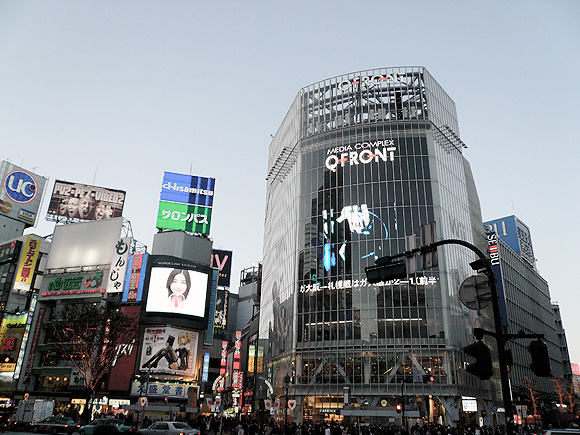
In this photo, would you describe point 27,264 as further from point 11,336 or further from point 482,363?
point 482,363

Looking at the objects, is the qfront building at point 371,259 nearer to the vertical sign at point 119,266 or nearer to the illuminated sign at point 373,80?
the illuminated sign at point 373,80

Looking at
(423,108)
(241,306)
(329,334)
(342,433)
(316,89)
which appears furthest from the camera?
(241,306)

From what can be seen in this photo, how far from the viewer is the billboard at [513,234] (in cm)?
10562

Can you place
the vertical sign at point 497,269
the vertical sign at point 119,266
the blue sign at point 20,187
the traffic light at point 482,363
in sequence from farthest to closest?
1. the blue sign at point 20,187
2. the vertical sign at point 497,269
3. the vertical sign at point 119,266
4. the traffic light at point 482,363

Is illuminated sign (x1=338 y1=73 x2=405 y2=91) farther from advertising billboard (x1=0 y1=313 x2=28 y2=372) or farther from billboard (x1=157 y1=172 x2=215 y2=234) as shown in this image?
advertising billboard (x1=0 y1=313 x2=28 y2=372)

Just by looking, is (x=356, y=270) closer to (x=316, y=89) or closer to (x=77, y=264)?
(x=316, y=89)

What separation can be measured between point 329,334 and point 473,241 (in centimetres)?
2809

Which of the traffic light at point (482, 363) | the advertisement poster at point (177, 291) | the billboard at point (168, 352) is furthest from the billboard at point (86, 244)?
the traffic light at point (482, 363)

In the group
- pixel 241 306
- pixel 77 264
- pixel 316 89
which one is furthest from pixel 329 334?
pixel 241 306

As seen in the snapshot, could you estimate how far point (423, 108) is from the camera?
6844 centimetres

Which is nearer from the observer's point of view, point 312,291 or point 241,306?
point 312,291

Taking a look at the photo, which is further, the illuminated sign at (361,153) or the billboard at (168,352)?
the billboard at (168,352)

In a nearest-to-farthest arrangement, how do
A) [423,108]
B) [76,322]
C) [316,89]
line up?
1. [76,322]
2. [423,108]
3. [316,89]

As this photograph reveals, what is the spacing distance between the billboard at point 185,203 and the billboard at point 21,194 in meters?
41.0
